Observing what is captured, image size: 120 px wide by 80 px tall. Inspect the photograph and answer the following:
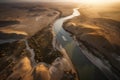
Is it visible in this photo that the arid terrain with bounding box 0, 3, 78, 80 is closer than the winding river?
Yes

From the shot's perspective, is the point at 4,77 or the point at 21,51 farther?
the point at 21,51

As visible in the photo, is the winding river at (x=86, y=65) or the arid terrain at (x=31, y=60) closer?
the arid terrain at (x=31, y=60)

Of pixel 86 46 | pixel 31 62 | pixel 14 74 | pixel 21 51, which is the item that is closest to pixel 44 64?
pixel 31 62

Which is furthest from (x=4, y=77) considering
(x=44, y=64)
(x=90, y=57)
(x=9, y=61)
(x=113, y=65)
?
(x=113, y=65)

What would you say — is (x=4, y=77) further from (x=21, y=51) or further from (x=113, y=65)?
(x=113, y=65)

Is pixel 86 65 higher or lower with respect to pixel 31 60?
lower

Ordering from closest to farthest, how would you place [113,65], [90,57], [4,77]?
[4,77], [113,65], [90,57]

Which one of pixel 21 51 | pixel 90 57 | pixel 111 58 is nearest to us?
pixel 111 58

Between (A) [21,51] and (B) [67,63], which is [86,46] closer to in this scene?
(B) [67,63]

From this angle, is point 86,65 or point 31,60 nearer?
point 86,65
